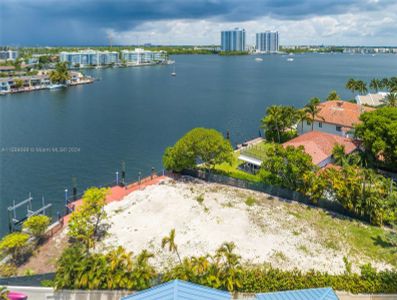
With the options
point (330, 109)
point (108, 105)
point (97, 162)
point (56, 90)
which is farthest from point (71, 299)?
point (56, 90)

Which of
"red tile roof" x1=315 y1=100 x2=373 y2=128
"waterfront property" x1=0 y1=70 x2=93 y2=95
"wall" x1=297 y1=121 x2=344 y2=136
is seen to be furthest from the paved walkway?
"waterfront property" x1=0 y1=70 x2=93 y2=95

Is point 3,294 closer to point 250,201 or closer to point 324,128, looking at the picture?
point 250,201

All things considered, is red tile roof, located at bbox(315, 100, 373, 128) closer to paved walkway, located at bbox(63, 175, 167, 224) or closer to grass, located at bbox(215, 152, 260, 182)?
grass, located at bbox(215, 152, 260, 182)

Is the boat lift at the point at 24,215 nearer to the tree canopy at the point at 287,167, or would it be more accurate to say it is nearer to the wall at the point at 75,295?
the wall at the point at 75,295

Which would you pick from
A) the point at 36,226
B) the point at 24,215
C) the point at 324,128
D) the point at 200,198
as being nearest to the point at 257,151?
the point at 324,128

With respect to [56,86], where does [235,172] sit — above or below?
below
